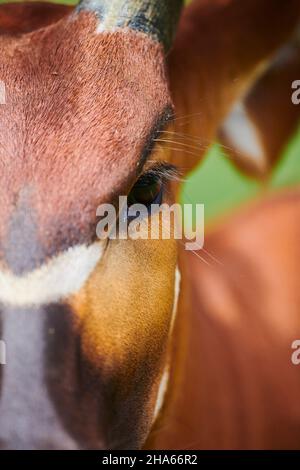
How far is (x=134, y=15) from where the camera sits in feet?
5.90

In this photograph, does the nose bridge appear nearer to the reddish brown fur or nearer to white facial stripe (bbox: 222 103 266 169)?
the reddish brown fur

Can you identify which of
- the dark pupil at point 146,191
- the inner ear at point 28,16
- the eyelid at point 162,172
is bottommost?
the dark pupil at point 146,191

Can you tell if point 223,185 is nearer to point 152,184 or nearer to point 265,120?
point 265,120

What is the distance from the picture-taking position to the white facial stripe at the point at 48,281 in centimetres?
152

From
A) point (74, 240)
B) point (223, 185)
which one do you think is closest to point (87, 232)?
point (74, 240)

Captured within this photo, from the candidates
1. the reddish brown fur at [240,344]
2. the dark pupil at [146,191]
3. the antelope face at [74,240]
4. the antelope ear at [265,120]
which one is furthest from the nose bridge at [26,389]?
the antelope ear at [265,120]

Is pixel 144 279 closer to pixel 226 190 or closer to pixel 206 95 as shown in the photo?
pixel 206 95

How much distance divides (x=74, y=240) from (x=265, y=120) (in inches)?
70.6

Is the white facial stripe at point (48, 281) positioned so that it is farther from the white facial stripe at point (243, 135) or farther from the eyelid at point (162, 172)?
the white facial stripe at point (243, 135)

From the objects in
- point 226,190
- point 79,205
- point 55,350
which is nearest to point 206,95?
point 79,205

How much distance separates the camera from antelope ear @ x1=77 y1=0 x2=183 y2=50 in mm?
1777

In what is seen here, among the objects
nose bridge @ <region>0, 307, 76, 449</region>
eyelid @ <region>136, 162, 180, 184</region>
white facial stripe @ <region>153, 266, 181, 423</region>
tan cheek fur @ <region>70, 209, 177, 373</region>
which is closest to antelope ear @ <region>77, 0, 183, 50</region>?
eyelid @ <region>136, 162, 180, 184</region>

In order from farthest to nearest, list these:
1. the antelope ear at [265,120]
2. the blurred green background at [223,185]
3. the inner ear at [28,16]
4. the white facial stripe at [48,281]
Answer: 1. the blurred green background at [223,185]
2. the antelope ear at [265,120]
3. the inner ear at [28,16]
4. the white facial stripe at [48,281]

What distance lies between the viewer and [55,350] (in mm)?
1534
